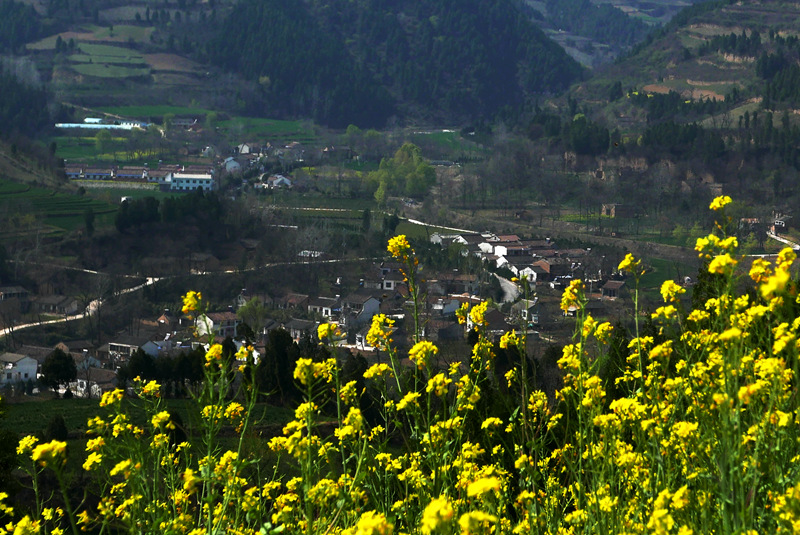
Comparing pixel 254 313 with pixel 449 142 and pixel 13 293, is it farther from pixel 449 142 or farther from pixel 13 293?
pixel 449 142

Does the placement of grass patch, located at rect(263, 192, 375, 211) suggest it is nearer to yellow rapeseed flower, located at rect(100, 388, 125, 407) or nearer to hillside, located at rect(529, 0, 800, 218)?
hillside, located at rect(529, 0, 800, 218)

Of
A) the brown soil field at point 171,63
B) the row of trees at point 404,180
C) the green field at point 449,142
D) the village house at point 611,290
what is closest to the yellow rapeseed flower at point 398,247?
the village house at point 611,290

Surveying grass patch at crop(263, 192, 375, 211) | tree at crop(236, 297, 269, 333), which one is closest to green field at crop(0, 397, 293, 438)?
tree at crop(236, 297, 269, 333)

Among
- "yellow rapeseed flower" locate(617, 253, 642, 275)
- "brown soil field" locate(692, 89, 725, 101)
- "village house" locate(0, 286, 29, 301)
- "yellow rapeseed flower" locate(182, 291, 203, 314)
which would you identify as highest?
"brown soil field" locate(692, 89, 725, 101)

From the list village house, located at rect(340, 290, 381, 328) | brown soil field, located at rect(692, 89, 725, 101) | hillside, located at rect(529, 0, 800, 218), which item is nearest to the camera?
village house, located at rect(340, 290, 381, 328)

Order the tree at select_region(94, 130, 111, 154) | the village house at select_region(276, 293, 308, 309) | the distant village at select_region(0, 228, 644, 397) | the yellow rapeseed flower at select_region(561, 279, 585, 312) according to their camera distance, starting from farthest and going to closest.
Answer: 1. the tree at select_region(94, 130, 111, 154)
2. the village house at select_region(276, 293, 308, 309)
3. the distant village at select_region(0, 228, 644, 397)
4. the yellow rapeseed flower at select_region(561, 279, 585, 312)

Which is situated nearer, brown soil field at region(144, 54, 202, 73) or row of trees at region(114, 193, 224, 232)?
row of trees at region(114, 193, 224, 232)

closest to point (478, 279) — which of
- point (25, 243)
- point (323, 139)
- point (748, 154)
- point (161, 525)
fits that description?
point (25, 243)

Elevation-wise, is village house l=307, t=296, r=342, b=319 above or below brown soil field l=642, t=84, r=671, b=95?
below
